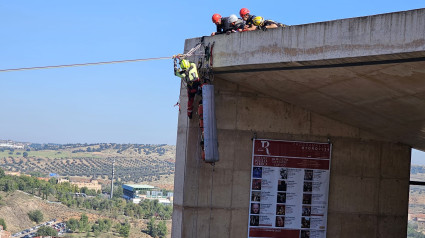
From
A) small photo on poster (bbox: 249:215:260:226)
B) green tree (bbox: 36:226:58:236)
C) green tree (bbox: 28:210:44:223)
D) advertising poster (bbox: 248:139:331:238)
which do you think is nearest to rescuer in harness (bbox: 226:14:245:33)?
advertising poster (bbox: 248:139:331:238)

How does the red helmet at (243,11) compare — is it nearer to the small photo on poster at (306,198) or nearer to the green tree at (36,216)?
the small photo on poster at (306,198)

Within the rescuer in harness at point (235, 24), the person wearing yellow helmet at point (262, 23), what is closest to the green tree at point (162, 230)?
the rescuer in harness at point (235, 24)

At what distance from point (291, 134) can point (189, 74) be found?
260cm

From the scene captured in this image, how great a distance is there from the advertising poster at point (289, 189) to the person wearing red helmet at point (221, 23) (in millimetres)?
2376

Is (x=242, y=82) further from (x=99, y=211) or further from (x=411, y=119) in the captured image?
(x=99, y=211)

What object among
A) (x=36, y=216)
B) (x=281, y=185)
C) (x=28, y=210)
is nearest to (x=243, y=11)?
(x=281, y=185)

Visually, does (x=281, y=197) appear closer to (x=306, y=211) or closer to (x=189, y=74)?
(x=306, y=211)

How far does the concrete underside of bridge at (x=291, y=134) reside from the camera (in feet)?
39.8

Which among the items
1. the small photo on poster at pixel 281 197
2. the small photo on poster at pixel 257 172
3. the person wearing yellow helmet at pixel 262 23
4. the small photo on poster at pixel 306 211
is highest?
the person wearing yellow helmet at pixel 262 23

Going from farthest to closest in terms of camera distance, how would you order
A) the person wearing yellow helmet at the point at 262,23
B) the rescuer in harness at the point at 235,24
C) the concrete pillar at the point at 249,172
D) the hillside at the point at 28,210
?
the hillside at the point at 28,210
the concrete pillar at the point at 249,172
the rescuer in harness at the point at 235,24
the person wearing yellow helmet at the point at 262,23

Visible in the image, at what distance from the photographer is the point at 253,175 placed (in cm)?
1395

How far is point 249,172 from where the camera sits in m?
14.0

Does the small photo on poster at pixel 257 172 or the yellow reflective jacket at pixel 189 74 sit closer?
the yellow reflective jacket at pixel 189 74

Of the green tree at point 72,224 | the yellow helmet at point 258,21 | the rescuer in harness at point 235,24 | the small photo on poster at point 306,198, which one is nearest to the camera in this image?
the yellow helmet at point 258,21
